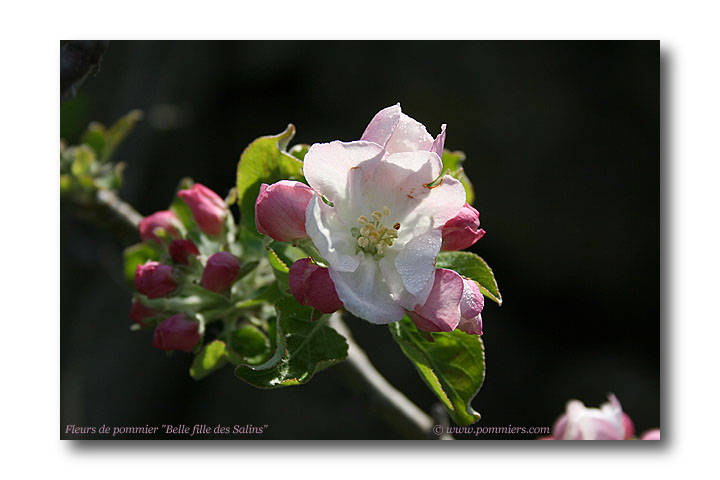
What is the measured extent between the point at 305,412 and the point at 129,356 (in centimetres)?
69

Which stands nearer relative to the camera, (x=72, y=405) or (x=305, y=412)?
(x=72, y=405)

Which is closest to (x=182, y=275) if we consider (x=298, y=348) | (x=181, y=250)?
(x=181, y=250)

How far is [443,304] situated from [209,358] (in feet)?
1.43

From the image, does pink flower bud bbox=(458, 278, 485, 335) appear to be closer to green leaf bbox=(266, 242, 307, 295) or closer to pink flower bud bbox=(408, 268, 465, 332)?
pink flower bud bbox=(408, 268, 465, 332)

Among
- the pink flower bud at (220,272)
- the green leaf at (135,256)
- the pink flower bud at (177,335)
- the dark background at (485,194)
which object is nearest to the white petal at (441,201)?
the pink flower bud at (220,272)

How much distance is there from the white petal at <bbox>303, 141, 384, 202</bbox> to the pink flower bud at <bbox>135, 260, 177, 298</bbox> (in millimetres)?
313

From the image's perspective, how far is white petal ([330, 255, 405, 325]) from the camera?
2.78 ft

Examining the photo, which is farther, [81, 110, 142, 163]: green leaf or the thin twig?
[81, 110, 142, 163]: green leaf

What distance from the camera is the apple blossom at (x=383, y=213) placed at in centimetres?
86

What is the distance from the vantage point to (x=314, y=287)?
87cm

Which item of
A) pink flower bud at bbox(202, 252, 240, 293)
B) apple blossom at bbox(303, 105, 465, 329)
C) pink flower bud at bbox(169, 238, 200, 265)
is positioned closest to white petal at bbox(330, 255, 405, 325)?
apple blossom at bbox(303, 105, 465, 329)

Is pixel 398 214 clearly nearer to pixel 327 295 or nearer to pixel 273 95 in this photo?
pixel 327 295
